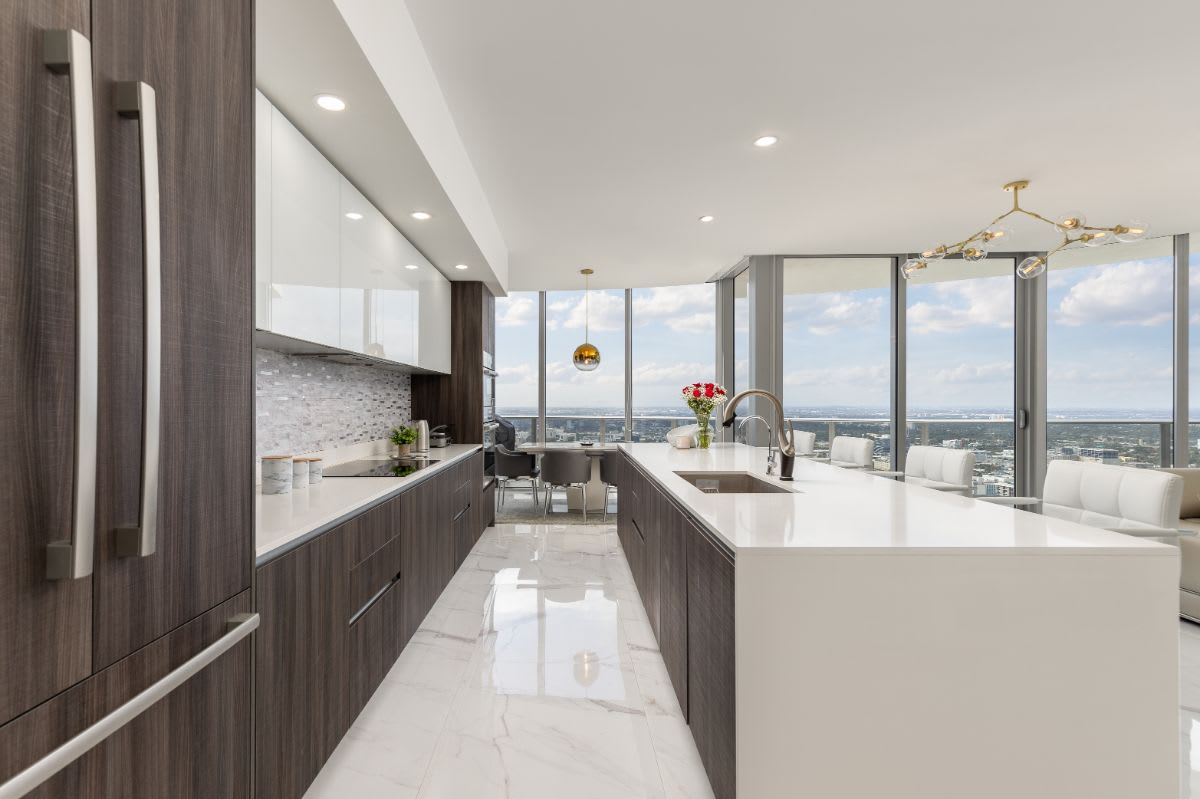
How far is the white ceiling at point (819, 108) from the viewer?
216 centimetres

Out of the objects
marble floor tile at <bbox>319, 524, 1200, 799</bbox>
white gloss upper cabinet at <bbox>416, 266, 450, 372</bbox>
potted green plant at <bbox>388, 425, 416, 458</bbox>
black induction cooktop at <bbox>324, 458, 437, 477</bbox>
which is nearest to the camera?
marble floor tile at <bbox>319, 524, 1200, 799</bbox>

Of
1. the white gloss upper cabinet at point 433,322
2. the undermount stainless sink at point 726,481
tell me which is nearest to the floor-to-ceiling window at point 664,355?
the white gloss upper cabinet at point 433,322

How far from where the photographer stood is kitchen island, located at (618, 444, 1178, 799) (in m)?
1.32

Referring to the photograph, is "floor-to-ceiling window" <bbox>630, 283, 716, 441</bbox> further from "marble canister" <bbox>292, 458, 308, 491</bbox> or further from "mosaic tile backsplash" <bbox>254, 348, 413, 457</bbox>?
"marble canister" <bbox>292, 458, 308, 491</bbox>

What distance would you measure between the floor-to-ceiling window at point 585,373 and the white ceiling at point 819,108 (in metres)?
2.97

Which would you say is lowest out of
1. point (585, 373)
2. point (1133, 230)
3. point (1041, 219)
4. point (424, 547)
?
point (424, 547)

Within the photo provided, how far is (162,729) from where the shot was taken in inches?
33.9

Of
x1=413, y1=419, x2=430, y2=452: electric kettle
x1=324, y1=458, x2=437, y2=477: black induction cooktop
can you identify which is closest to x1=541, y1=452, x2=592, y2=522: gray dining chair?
x1=413, y1=419, x2=430, y2=452: electric kettle

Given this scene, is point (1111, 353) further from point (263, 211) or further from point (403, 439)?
point (263, 211)

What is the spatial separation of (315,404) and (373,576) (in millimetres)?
1326

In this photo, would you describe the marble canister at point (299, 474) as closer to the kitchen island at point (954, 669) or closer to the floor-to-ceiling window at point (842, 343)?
the kitchen island at point (954, 669)

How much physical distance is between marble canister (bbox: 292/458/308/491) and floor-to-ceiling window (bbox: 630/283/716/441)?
5.56m

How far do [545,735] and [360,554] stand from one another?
2.91ft

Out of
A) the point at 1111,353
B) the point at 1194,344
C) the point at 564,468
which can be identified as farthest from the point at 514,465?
the point at 1194,344
